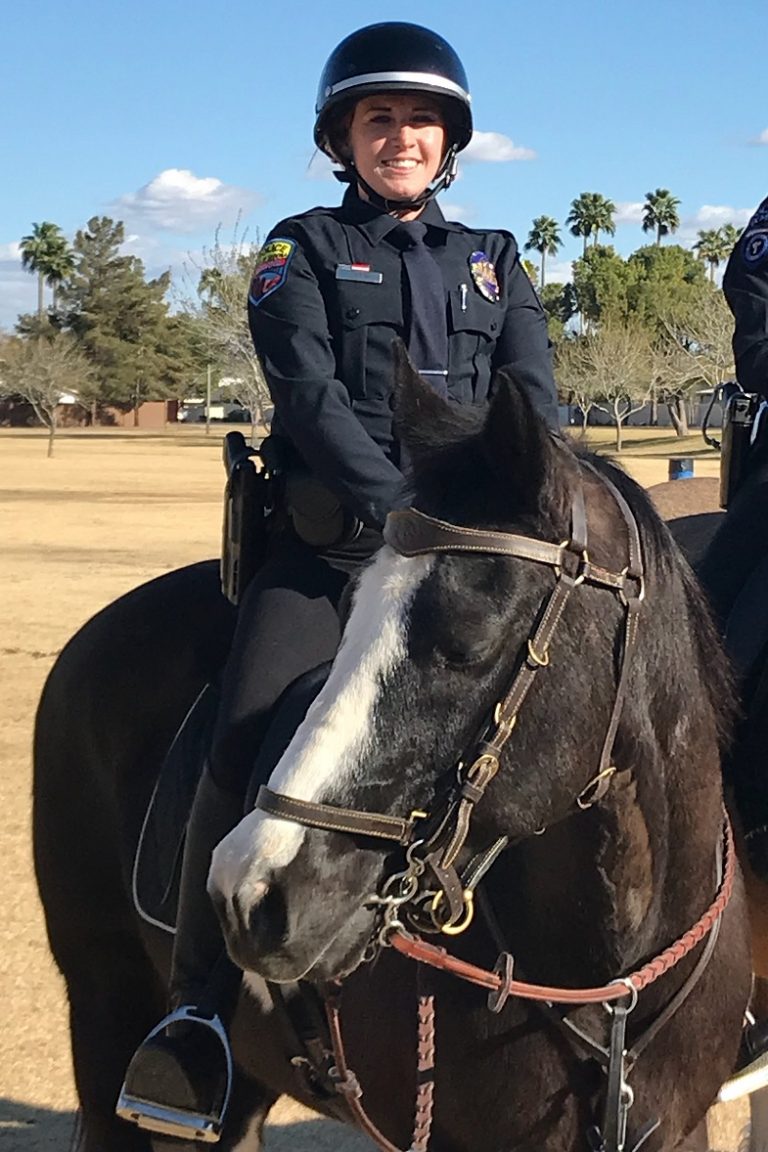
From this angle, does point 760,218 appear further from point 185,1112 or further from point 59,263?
point 59,263

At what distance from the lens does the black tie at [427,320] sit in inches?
145

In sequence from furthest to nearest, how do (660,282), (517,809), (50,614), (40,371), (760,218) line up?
(660,282), (40,371), (50,614), (760,218), (517,809)

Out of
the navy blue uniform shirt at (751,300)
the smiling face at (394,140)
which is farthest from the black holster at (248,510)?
the navy blue uniform shirt at (751,300)

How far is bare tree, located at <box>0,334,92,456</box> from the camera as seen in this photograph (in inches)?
2537

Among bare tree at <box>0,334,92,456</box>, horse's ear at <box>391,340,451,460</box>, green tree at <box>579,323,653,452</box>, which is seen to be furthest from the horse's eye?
green tree at <box>579,323,653,452</box>

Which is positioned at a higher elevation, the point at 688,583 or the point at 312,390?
the point at 312,390

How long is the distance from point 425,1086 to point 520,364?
196cm

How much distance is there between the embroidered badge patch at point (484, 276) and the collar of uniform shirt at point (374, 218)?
0.50ft

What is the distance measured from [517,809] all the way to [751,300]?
2.42 meters

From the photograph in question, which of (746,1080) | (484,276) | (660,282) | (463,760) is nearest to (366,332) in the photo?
(484,276)

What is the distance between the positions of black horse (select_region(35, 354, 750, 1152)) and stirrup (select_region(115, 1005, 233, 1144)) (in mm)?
192

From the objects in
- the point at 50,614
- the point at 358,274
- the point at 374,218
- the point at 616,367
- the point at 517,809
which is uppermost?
the point at 616,367

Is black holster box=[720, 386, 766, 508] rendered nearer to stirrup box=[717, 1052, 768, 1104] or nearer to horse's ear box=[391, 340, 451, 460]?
stirrup box=[717, 1052, 768, 1104]

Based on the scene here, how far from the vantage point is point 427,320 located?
3.69 meters
